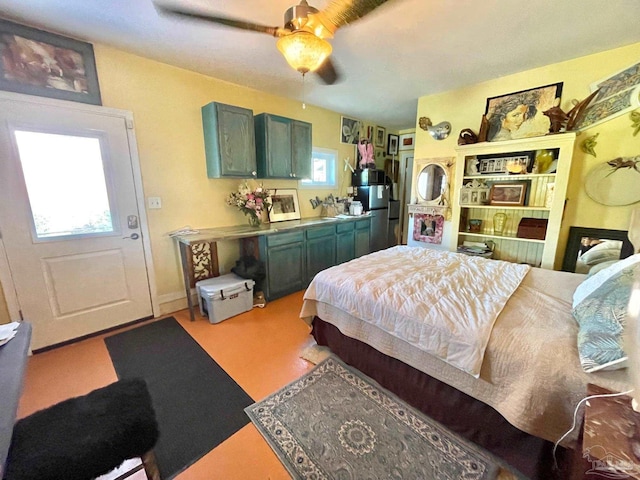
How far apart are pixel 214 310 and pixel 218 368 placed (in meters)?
0.72

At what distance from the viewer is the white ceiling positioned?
169cm

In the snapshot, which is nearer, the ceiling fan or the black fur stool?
the black fur stool

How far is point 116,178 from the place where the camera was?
2348 mm

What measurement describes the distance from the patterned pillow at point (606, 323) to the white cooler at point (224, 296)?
8.37 feet

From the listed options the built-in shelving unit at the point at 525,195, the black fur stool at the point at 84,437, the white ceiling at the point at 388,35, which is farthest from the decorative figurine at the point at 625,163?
the black fur stool at the point at 84,437

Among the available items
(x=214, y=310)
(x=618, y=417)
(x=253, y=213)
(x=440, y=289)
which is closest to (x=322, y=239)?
(x=253, y=213)

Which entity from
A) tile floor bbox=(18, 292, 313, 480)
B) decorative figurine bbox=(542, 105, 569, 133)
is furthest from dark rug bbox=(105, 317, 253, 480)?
decorative figurine bbox=(542, 105, 569, 133)

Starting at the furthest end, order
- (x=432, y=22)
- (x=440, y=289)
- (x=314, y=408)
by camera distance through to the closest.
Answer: (x=432, y=22) → (x=440, y=289) → (x=314, y=408)

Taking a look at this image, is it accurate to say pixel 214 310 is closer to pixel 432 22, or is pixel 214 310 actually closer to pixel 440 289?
pixel 440 289

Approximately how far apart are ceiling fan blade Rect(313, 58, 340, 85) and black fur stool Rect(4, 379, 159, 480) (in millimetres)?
2189

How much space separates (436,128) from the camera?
11.0 ft

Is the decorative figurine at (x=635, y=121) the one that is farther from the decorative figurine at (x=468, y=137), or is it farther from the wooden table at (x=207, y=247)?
the wooden table at (x=207, y=247)

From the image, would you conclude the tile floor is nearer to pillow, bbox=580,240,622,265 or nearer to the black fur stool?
the black fur stool

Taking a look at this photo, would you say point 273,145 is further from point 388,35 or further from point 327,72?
point 388,35
